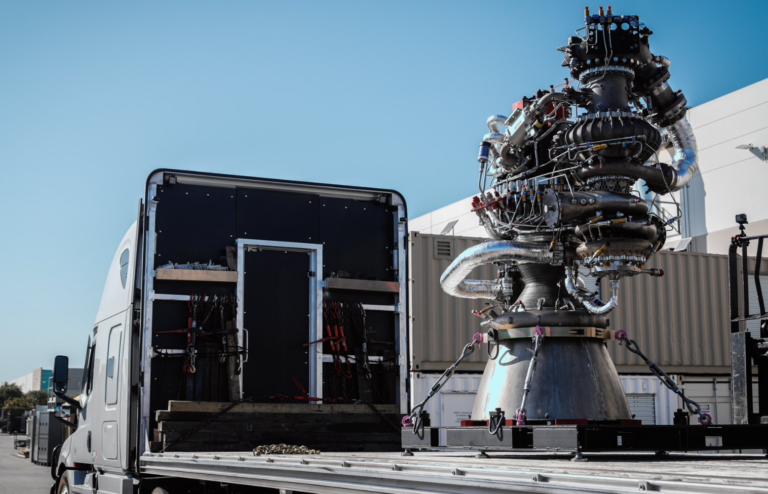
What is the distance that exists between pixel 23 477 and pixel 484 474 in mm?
23018

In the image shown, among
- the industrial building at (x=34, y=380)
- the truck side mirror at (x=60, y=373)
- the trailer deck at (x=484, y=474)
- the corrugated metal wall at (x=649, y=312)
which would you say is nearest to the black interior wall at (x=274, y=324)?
→ the trailer deck at (x=484, y=474)

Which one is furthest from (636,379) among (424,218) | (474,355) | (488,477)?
(424,218)

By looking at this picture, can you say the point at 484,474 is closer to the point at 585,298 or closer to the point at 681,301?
the point at 585,298

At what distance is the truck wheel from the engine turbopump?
6.29 meters

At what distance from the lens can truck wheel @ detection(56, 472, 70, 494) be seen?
35.7 feet

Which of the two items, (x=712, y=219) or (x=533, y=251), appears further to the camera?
(x=712, y=219)

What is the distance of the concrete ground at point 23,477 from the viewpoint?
19547mm

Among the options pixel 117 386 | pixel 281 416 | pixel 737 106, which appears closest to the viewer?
pixel 281 416

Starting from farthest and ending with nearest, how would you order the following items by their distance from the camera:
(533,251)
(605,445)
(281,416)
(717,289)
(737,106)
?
(737,106) < (717,289) < (281,416) < (533,251) < (605,445)

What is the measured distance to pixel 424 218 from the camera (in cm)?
3703

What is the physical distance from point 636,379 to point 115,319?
1303 cm

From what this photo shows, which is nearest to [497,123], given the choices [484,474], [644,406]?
[484,474]

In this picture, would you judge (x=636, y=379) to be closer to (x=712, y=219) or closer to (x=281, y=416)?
(x=712, y=219)

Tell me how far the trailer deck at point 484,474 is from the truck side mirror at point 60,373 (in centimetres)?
377
